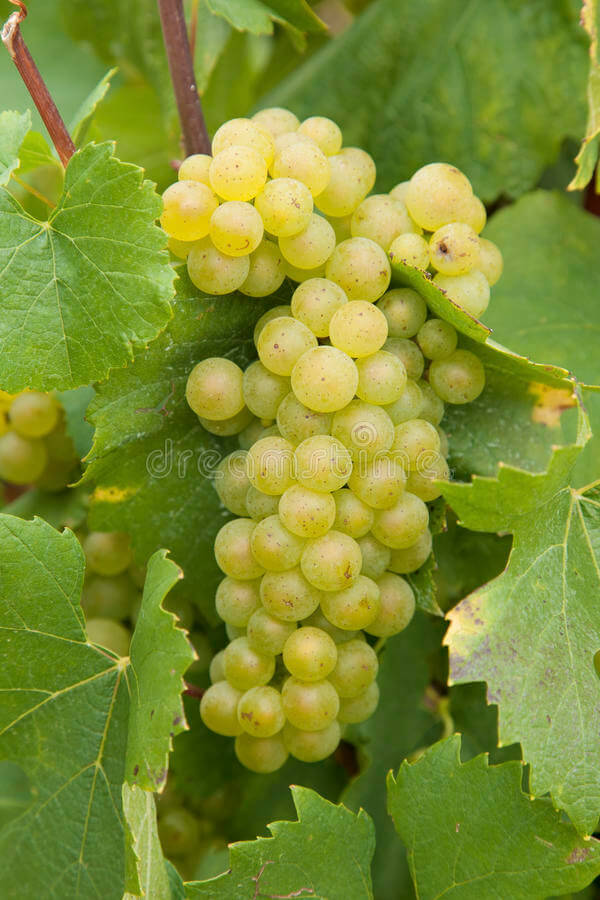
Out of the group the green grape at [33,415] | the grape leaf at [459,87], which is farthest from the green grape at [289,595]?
the grape leaf at [459,87]

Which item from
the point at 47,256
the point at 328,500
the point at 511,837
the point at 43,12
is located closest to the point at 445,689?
the point at 511,837

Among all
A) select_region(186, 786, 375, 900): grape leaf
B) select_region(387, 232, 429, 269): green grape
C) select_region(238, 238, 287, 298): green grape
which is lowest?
select_region(186, 786, 375, 900): grape leaf

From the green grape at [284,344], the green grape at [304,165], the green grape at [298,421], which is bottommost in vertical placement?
the green grape at [298,421]

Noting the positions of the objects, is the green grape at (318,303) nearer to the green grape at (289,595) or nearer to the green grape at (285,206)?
the green grape at (285,206)

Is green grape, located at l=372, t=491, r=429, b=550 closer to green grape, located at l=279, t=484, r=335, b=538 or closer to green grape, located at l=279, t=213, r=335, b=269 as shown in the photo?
green grape, located at l=279, t=484, r=335, b=538

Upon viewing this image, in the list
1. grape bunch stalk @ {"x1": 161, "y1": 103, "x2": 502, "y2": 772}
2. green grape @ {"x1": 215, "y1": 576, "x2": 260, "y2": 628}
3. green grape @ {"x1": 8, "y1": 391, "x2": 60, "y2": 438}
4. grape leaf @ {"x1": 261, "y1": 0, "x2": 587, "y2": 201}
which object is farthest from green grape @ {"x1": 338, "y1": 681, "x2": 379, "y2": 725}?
grape leaf @ {"x1": 261, "y1": 0, "x2": 587, "y2": 201}
